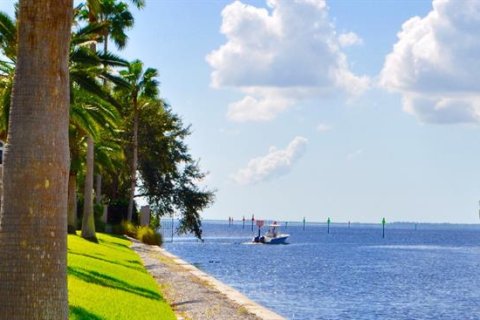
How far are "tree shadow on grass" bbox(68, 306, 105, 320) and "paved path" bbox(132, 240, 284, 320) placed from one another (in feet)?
12.9

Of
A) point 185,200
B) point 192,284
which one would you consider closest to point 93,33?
point 192,284

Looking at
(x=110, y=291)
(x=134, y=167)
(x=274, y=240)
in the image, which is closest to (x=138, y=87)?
(x=134, y=167)

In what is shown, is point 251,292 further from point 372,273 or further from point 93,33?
point 372,273

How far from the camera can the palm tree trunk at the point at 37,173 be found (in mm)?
9305

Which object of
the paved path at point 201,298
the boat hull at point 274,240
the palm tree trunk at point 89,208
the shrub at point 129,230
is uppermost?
the palm tree trunk at point 89,208

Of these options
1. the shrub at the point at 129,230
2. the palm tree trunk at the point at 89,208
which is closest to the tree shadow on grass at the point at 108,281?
the palm tree trunk at the point at 89,208

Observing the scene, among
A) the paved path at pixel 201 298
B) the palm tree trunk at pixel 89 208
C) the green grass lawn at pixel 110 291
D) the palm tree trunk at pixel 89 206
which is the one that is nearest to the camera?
the green grass lawn at pixel 110 291

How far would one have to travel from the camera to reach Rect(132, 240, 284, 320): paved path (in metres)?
20.8

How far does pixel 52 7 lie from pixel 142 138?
58003 millimetres

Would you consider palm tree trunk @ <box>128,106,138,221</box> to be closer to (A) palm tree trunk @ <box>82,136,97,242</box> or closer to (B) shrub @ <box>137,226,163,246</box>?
(B) shrub @ <box>137,226,163,246</box>

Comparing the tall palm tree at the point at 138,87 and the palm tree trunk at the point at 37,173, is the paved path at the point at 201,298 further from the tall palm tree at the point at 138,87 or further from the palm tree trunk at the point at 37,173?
the tall palm tree at the point at 138,87

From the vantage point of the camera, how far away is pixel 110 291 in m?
20.9

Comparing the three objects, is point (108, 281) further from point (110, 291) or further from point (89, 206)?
point (89, 206)

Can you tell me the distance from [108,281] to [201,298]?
2653mm
